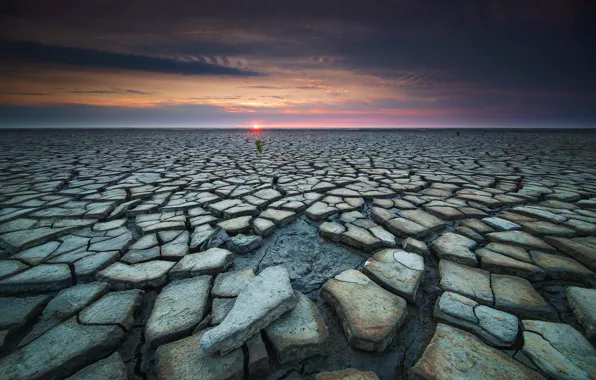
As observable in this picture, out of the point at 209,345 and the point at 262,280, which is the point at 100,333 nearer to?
the point at 209,345

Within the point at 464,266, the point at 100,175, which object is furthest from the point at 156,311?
the point at 100,175

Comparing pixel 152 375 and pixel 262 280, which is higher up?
pixel 262 280

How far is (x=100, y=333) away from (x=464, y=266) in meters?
1.51

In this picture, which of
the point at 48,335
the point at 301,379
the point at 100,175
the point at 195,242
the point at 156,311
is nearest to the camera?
→ the point at 301,379

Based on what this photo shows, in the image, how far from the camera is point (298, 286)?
3.70 ft

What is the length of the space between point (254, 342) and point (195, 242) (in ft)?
2.64

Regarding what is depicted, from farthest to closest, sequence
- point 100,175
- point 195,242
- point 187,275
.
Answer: point 100,175, point 195,242, point 187,275

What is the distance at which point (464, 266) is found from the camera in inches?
48.1

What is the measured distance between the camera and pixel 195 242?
1449 mm

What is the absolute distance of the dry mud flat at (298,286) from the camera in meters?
0.77

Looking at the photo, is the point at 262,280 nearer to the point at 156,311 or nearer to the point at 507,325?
the point at 156,311

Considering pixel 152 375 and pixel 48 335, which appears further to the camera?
pixel 48 335

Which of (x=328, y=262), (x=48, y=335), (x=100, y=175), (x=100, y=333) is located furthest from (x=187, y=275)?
(x=100, y=175)

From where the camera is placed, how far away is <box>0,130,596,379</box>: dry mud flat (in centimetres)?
77
